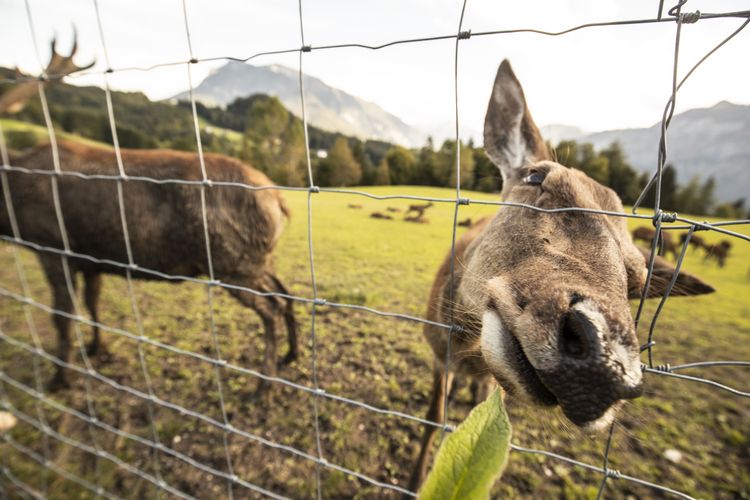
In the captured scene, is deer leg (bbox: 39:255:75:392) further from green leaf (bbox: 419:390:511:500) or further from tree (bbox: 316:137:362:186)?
tree (bbox: 316:137:362:186)

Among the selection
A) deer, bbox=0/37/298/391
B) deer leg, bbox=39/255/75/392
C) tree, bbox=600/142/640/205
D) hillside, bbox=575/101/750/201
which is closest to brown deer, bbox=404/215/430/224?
hillside, bbox=575/101/750/201

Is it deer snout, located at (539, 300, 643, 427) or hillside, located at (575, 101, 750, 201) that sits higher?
hillside, located at (575, 101, 750, 201)

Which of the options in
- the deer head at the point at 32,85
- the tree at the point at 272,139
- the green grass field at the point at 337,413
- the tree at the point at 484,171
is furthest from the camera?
the tree at the point at 272,139

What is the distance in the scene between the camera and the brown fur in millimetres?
3184

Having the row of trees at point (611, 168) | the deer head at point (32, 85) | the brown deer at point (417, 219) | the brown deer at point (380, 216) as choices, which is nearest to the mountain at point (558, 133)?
the row of trees at point (611, 168)

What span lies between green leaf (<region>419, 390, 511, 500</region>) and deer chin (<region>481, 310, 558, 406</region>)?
1.98 ft

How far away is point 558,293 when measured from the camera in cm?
95

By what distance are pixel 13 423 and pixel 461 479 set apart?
403cm

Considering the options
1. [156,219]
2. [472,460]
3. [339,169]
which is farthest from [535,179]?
[339,169]

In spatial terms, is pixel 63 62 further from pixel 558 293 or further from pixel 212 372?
pixel 558 293

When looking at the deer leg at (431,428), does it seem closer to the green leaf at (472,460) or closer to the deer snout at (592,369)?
the deer snout at (592,369)

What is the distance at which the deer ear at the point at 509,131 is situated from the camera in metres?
1.68

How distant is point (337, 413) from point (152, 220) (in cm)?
244

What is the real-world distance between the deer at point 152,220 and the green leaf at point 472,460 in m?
3.07
